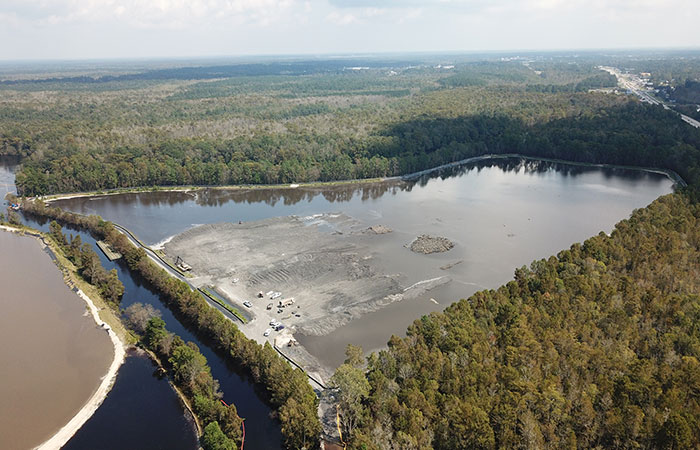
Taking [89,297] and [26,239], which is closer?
[89,297]

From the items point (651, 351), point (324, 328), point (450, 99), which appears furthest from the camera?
point (450, 99)

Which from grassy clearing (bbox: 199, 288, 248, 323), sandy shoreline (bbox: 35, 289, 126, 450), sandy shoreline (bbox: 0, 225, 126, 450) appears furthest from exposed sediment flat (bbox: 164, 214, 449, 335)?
sandy shoreline (bbox: 35, 289, 126, 450)

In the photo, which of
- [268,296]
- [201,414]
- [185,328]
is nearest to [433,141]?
[268,296]

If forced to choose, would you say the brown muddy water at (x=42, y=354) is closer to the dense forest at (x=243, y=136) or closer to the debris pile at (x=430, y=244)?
the debris pile at (x=430, y=244)

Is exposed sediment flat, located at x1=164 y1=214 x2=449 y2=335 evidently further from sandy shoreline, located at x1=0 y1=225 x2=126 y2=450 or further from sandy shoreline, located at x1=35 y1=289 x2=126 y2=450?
sandy shoreline, located at x1=35 y1=289 x2=126 y2=450

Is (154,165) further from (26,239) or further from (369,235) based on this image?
(369,235)

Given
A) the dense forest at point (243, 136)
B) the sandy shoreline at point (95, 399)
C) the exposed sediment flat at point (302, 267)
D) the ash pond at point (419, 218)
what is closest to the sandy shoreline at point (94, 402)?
the sandy shoreline at point (95, 399)
